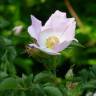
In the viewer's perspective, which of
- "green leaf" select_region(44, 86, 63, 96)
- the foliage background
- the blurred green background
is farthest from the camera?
the blurred green background

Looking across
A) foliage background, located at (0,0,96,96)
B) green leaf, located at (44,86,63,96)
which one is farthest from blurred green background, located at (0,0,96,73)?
green leaf, located at (44,86,63,96)

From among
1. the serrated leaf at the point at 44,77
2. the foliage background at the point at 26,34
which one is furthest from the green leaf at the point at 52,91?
the foliage background at the point at 26,34

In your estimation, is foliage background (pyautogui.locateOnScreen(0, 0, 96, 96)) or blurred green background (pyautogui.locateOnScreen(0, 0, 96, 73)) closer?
foliage background (pyautogui.locateOnScreen(0, 0, 96, 96))

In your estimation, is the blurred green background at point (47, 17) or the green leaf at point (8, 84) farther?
the blurred green background at point (47, 17)

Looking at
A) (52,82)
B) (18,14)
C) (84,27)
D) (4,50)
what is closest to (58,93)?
(52,82)

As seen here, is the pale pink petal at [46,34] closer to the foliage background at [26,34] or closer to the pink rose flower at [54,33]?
the pink rose flower at [54,33]

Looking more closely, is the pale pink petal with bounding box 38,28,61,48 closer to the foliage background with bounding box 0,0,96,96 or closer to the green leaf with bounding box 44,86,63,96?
the green leaf with bounding box 44,86,63,96

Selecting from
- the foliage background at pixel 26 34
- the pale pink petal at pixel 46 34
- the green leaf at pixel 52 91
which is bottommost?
the foliage background at pixel 26 34
